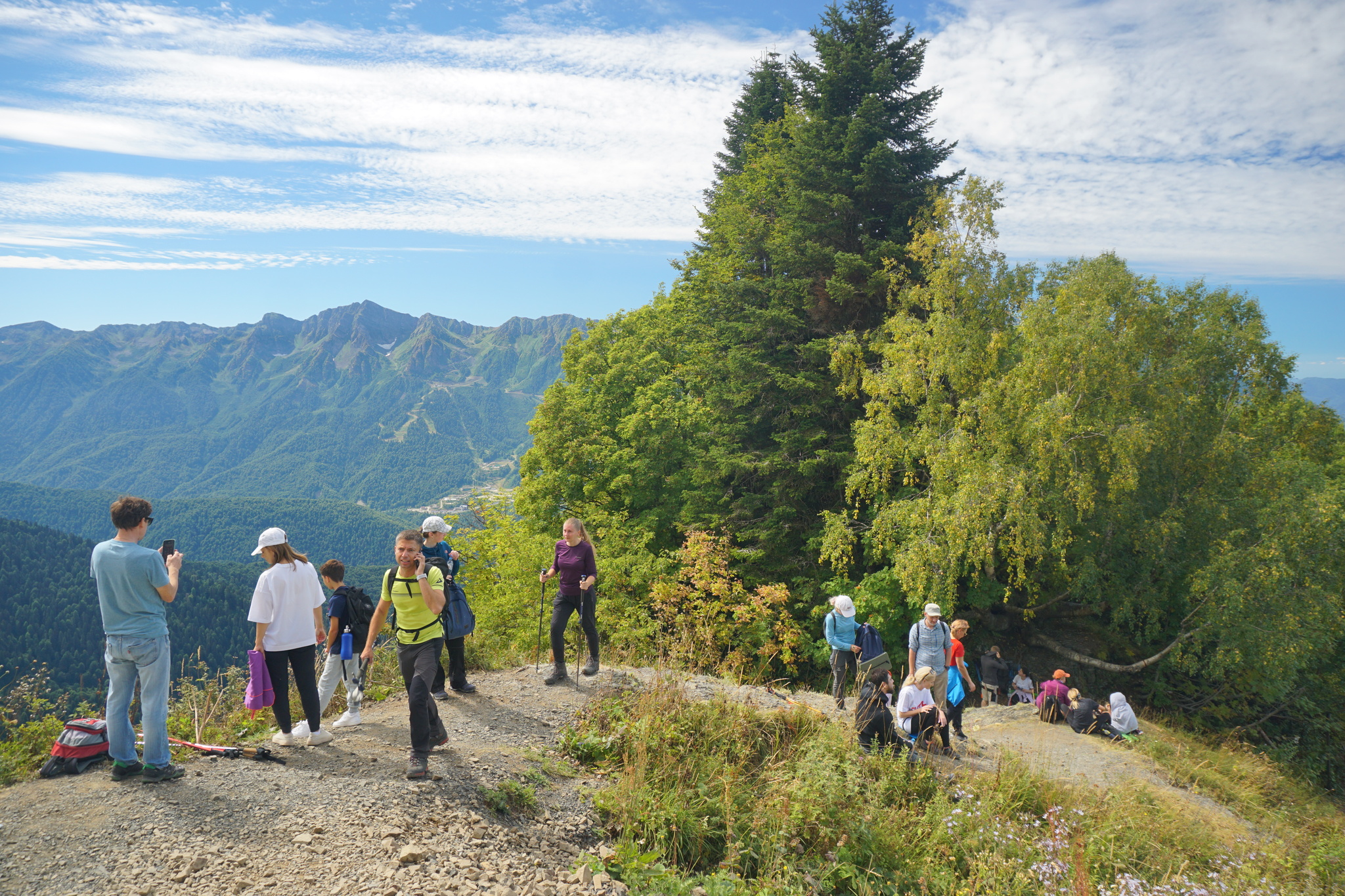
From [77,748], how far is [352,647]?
2.20m

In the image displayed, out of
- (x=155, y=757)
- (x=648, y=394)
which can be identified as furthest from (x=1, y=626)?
(x=155, y=757)

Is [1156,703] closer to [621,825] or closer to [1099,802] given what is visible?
[1099,802]

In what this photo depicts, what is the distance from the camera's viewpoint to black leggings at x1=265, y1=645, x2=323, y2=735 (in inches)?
238

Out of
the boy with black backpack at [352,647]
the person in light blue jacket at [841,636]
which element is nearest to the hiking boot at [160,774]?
the boy with black backpack at [352,647]

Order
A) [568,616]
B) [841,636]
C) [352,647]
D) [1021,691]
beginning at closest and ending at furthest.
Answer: [352,647]
[568,616]
[841,636]
[1021,691]

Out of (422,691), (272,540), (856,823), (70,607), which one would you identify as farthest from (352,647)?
(70,607)

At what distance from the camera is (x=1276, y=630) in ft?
46.3

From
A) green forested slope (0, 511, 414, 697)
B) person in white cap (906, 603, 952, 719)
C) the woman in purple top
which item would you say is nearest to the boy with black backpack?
the woman in purple top

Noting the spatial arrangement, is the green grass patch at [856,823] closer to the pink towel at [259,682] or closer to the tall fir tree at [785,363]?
the pink towel at [259,682]

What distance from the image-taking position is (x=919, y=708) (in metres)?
7.35

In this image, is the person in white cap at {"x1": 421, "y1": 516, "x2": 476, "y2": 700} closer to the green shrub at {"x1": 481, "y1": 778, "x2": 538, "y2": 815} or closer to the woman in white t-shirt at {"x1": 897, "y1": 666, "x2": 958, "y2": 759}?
the green shrub at {"x1": 481, "y1": 778, "x2": 538, "y2": 815}

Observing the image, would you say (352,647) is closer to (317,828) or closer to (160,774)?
(160,774)

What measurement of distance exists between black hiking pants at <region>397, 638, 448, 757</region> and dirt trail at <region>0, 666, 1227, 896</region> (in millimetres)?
233

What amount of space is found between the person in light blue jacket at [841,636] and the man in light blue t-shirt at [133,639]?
24.6ft
